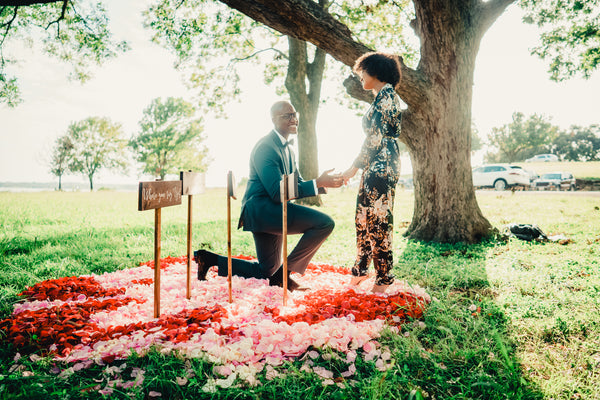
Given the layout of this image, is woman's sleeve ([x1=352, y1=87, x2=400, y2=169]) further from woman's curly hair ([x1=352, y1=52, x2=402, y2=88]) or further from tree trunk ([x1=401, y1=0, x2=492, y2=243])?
tree trunk ([x1=401, y1=0, x2=492, y2=243])

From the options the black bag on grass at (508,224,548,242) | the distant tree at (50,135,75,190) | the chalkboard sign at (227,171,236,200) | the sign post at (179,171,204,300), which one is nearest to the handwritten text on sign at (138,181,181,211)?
the sign post at (179,171,204,300)

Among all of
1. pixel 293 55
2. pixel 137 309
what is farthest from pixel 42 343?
pixel 293 55

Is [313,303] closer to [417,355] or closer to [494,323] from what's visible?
[417,355]

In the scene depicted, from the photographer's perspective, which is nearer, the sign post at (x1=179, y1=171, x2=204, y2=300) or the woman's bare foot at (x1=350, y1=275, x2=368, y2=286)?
the sign post at (x1=179, y1=171, x2=204, y2=300)

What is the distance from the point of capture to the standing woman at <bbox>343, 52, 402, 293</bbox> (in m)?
3.61

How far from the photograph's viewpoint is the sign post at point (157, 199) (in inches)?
104

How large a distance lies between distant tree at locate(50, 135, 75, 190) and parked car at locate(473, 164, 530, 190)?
5369 cm

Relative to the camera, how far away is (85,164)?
51656 millimetres

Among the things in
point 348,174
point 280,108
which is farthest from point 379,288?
point 280,108

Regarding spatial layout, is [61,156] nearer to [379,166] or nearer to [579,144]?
[379,166]

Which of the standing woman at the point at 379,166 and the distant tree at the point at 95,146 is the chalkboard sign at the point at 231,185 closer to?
the standing woman at the point at 379,166

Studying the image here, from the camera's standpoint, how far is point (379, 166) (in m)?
3.61

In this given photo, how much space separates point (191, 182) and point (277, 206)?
2.93 feet

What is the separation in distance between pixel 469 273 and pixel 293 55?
11.3 m
